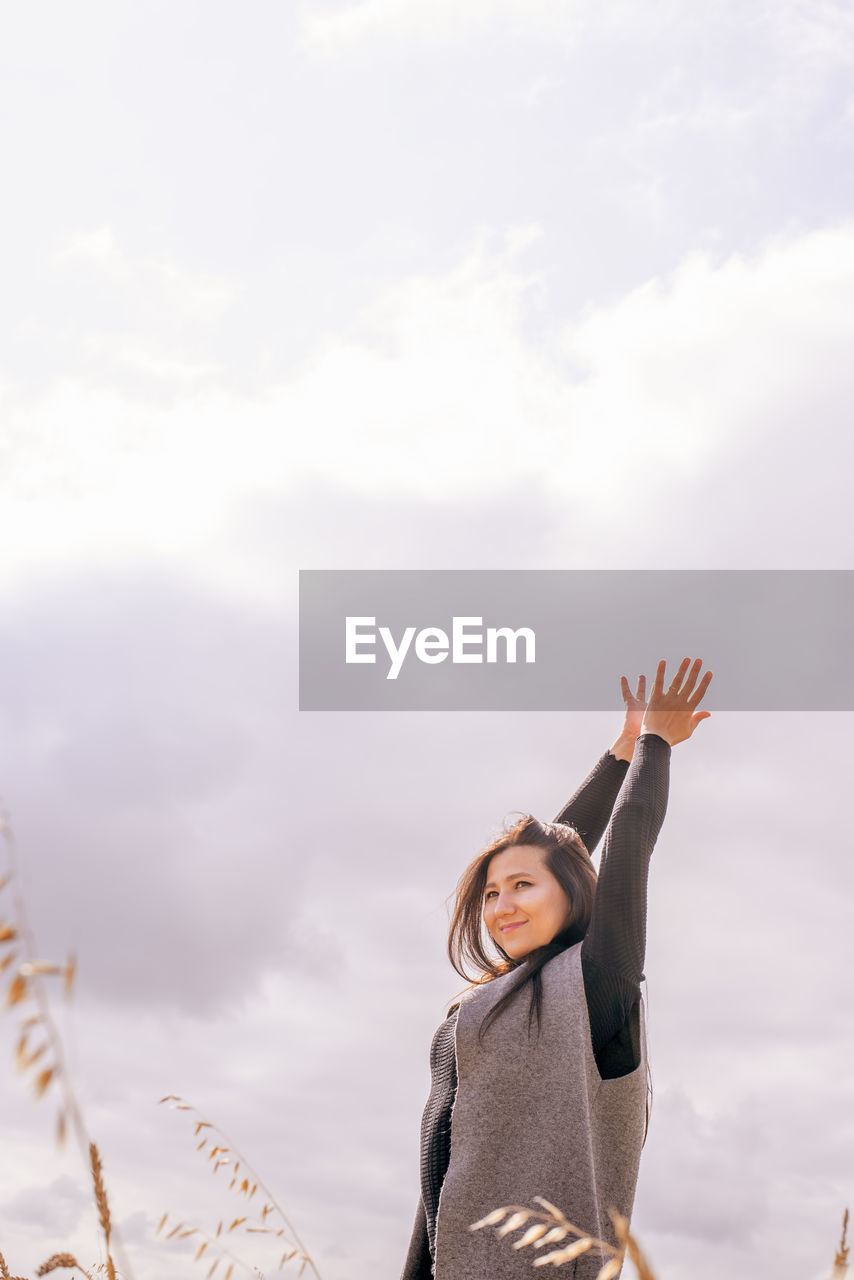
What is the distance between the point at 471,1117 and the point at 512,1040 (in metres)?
0.28

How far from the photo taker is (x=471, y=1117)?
350 cm

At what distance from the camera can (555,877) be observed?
406 centimetres

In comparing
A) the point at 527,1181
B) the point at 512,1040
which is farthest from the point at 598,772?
the point at 527,1181

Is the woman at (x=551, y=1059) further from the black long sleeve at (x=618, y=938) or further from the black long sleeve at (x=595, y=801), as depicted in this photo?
the black long sleeve at (x=595, y=801)

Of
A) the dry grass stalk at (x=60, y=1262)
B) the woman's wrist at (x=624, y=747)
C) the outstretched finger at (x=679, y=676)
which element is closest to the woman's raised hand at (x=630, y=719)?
the woman's wrist at (x=624, y=747)

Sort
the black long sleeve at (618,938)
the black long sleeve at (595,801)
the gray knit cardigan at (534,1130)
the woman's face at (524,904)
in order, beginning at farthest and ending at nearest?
the black long sleeve at (595,801) → the woman's face at (524,904) → the black long sleeve at (618,938) → the gray knit cardigan at (534,1130)

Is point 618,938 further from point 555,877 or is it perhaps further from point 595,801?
point 595,801

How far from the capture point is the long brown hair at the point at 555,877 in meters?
4.00

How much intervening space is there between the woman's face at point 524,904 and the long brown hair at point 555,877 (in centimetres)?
3

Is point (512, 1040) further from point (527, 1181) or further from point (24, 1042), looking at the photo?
point (24, 1042)

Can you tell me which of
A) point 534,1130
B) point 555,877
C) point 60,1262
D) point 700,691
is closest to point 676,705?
point 700,691

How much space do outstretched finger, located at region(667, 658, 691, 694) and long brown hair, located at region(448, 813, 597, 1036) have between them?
68 cm

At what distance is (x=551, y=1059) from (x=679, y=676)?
4.99 ft

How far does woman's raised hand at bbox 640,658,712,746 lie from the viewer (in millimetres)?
4043
